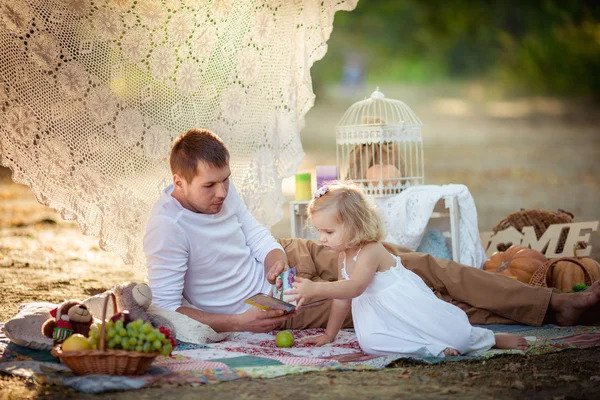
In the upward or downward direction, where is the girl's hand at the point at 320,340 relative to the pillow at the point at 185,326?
downward

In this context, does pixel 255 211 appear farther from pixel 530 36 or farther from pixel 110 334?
pixel 530 36

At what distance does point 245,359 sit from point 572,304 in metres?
1.87

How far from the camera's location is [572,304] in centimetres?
436

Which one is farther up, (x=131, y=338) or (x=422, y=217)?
(x=422, y=217)

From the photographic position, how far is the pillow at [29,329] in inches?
149

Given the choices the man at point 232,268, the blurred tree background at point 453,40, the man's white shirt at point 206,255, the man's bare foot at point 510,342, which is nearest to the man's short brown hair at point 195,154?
the man at point 232,268

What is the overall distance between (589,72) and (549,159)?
469 centimetres

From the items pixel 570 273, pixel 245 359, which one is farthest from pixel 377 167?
pixel 245 359

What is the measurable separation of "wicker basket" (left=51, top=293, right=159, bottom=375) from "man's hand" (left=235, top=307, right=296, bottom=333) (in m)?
0.82

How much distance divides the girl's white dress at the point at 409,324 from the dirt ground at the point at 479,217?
0.16 meters

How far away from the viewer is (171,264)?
160 inches

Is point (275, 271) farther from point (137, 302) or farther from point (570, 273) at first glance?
point (570, 273)

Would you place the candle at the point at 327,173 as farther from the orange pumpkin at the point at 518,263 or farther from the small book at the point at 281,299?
the small book at the point at 281,299

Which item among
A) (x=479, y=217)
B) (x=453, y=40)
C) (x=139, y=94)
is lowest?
(x=479, y=217)
